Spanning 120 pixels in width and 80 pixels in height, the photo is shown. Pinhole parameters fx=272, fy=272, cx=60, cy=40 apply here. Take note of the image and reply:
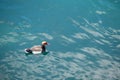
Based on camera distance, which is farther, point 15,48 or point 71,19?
point 71,19

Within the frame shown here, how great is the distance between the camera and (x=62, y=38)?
25562 mm

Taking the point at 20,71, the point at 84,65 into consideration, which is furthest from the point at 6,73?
the point at 84,65

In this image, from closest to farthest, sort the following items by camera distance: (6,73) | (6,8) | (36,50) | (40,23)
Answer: (36,50), (6,73), (40,23), (6,8)

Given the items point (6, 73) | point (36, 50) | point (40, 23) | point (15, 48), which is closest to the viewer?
point (36, 50)

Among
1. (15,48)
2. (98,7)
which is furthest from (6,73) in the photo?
(98,7)

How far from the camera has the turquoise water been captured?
22578 millimetres

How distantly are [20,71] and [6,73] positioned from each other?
1134 millimetres

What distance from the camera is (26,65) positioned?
74.1 ft

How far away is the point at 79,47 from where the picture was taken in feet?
81.6

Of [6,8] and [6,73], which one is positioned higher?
[6,8]

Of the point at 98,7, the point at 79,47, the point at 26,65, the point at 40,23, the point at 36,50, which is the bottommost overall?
the point at 36,50

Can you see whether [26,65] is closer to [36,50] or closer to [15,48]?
[15,48]

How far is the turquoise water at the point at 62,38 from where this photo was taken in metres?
22.6

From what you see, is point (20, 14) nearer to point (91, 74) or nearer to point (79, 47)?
point (79, 47)
